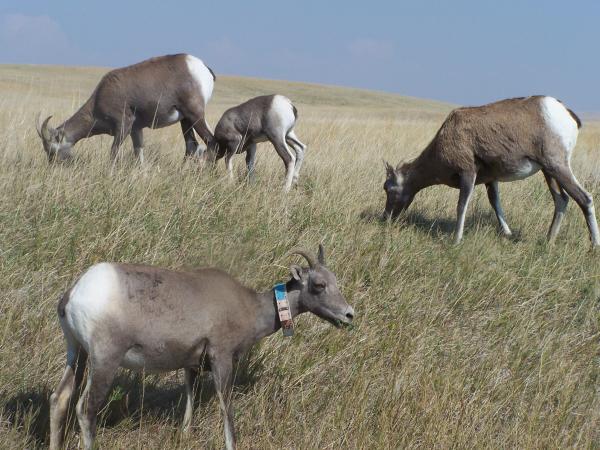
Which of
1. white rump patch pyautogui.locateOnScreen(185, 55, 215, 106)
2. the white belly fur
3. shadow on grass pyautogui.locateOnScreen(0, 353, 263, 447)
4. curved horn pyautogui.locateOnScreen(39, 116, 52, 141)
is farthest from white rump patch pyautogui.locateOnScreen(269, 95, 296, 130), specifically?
shadow on grass pyautogui.locateOnScreen(0, 353, 263, 447)

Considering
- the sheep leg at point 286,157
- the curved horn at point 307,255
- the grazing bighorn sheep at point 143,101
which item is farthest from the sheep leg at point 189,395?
the grazing bighorn sheep at point 143,101

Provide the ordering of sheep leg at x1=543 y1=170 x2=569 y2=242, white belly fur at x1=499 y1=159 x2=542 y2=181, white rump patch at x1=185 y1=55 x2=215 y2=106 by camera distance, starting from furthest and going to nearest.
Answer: white rump patch at x1=185 y1=55 x2=215 y2=106
sheep leg at x1=543 y1=170 x2=569 y2=242
white belly fur at x1=499 y1=159 x2=542 y2=181

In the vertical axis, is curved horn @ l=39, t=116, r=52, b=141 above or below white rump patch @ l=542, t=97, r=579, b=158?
below

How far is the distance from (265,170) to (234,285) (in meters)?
6.13

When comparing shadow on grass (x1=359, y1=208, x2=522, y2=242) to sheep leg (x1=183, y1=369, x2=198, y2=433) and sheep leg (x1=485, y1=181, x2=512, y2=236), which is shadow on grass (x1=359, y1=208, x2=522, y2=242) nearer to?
sheep leg (x1=485, y1=181, x2=512, y2=236)

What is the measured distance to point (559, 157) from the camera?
7969 mm

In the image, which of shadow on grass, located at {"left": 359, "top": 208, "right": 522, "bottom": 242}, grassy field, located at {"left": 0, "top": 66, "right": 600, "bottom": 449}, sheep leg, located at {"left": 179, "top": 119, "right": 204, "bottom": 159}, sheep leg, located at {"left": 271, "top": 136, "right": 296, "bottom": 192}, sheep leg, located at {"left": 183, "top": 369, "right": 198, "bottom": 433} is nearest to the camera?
sheep leg, located at {"left": 183, "top": 369, "right": 198, "bottom": 433}

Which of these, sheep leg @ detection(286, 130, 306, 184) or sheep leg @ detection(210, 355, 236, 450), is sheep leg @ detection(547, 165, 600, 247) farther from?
sheep leg @ detection(210, 355, 236, 450)

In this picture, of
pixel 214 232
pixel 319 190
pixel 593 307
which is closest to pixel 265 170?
pixel 319 190

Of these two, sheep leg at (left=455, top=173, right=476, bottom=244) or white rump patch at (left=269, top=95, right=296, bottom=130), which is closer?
sheep leg at (left=455, top=173, right=476, bottom=244)

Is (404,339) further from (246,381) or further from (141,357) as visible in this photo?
(141,357)

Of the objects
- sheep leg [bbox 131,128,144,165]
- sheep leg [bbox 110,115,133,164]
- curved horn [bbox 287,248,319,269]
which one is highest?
curved horn [bbox 287,248,319,269]

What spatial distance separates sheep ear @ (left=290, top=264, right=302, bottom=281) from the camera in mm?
4551

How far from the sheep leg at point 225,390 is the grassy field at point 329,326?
27 centimetres
